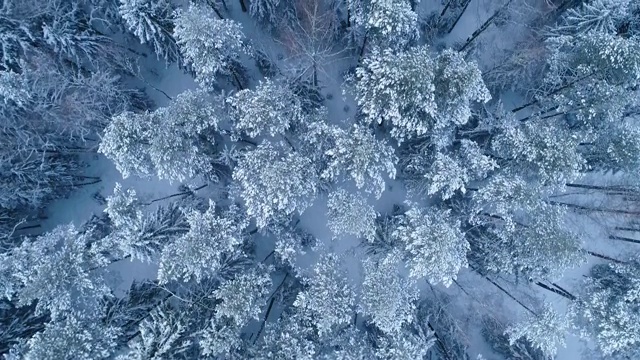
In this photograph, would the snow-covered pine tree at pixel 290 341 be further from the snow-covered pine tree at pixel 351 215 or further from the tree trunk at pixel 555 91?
the tree trunk at pixel 555 91

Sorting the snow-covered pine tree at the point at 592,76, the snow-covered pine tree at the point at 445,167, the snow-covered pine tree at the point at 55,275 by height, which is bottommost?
the snow-covered pine tree at the point at 55,275

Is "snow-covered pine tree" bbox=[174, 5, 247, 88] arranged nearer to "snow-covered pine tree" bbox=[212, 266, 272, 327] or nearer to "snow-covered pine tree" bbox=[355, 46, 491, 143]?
"snow-covered pine tree" bbox=[355, 46, 491, 143]

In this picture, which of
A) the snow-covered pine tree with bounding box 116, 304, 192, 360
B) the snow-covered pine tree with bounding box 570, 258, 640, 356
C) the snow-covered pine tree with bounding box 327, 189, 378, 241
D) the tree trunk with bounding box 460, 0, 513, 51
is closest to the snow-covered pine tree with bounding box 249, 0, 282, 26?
the snow-covered pine tree with bounding box 327, 189, 378, 241

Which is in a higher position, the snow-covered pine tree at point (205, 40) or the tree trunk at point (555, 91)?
the tree trunk at point (555, 91)

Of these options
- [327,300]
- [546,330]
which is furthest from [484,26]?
[327,300]

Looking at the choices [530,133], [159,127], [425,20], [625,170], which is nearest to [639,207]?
[625,170]

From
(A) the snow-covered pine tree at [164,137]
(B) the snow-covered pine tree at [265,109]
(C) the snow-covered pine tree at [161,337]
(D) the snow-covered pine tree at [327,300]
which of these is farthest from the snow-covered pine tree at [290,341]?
(B) the snow-covered pine tree at [265,109]

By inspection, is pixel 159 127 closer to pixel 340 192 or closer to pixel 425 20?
pixel 340 192
